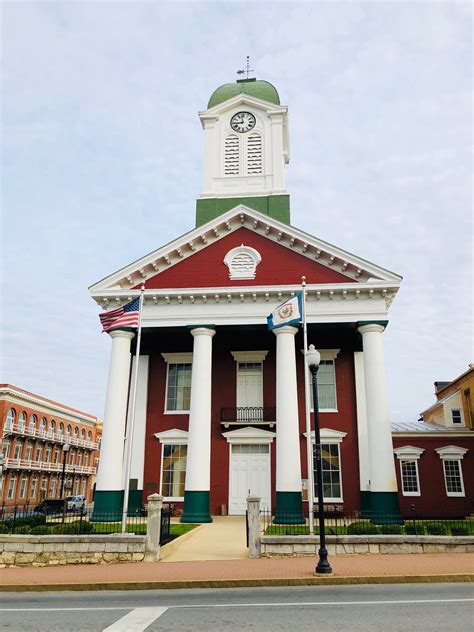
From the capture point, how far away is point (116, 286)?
2486cm

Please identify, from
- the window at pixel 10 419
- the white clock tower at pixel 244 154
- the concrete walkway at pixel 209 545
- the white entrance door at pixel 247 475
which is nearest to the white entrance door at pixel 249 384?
the white entrance door at pixel 247 475

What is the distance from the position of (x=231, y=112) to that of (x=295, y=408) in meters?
20.3

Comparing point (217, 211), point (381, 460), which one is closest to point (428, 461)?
point (381, 460)

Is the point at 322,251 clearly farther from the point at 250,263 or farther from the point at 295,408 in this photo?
the point at 295,408

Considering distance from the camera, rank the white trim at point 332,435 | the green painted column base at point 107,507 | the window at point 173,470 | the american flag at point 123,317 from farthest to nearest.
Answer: the window at point 173,470 → the white trim at point 332,435 → the green painted column base at point 107,507 → the american flag at point 123,317

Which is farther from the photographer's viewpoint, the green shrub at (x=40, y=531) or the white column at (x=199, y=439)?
the white column at (x=199, y=439)

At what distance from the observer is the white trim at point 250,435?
2552cm

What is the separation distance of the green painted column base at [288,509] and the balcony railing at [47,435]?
138 ft

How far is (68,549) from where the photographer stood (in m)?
14.4

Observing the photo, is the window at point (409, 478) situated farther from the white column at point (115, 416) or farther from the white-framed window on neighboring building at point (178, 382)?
the white column at point (115, 416)

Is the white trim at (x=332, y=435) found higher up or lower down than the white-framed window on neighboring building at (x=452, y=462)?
higher up

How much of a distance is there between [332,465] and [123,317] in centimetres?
1258

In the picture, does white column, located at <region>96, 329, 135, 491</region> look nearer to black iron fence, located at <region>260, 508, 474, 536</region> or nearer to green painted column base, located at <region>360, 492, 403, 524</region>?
black iron fence, located at <region>260, 508, 474, 536</region>

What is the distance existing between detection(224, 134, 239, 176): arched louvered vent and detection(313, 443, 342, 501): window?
1697cm
